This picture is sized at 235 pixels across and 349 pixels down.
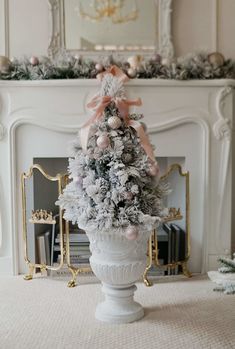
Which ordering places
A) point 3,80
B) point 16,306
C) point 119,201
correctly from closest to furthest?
point 119,201 < point 16,306 < point 3,80

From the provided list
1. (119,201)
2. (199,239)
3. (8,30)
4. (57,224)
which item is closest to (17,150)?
(57,224)

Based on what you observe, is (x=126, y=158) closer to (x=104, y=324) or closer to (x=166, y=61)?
(x=104, y=324)

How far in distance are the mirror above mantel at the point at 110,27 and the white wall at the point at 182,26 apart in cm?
7

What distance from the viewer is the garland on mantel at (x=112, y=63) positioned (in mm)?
2596

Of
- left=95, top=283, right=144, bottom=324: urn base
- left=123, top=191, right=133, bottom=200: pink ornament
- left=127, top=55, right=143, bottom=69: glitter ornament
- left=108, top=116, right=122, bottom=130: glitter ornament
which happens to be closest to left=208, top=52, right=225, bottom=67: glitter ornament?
left=127, top=55, right=143, bottom=69: glitter ornament

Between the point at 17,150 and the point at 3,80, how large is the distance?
0.41 meters

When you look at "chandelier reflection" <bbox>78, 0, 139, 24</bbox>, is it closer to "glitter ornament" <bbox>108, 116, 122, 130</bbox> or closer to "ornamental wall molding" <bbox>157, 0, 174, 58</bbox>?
"ornamental wall molding" <bbox>157, 0, 174, 58</bbox>

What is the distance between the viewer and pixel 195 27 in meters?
2.87

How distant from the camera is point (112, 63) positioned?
264 cm

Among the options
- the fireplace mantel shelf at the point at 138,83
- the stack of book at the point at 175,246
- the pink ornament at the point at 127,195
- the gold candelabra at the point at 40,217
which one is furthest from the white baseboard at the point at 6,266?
the pink ornament at the point at 127,195

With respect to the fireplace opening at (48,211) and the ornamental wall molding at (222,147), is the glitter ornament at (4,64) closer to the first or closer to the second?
the fireplace opening at (48,211)

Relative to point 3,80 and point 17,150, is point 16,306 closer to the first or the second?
point 17,150

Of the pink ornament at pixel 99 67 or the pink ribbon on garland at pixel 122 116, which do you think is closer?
the pink ribbon on garland at pixel 122 116

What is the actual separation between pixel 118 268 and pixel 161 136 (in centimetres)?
100
